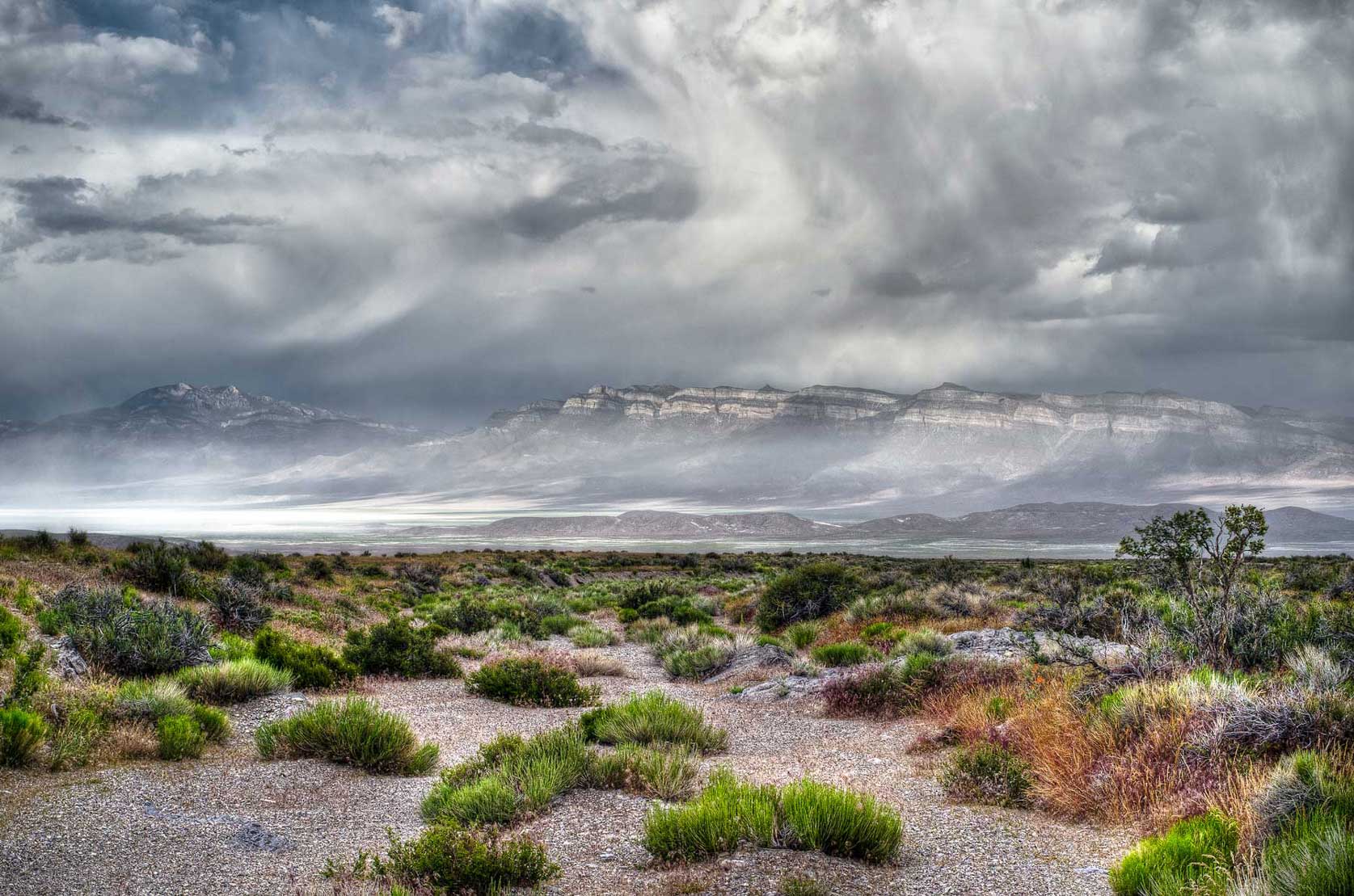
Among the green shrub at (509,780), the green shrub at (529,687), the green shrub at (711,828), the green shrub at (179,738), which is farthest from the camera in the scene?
the green shrub at (529,687)

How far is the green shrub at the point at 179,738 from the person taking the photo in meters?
9.48

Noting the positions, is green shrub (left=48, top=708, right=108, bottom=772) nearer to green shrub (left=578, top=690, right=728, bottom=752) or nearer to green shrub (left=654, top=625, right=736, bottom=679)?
green shrub (left=578, top=690, right=728, bottom=752)

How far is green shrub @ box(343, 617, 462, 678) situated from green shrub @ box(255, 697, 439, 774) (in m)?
7.33

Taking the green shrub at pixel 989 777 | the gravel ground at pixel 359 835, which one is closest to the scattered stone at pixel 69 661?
the gravel ground at pixel 359 835

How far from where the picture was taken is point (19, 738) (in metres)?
8.25

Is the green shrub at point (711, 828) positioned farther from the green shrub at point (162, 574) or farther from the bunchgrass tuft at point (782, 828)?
the green shrub at point (162, 574)

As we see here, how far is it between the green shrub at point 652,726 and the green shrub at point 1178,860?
549cm

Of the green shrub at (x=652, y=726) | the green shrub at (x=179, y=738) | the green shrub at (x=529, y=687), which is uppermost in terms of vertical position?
the green shrub at (x=179, y=738)

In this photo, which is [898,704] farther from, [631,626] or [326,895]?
[631,626]

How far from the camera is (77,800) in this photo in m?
7.46

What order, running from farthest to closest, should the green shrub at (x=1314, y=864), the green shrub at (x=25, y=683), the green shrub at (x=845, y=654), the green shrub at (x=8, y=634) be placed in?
the green shrub at (x=845, y=654)
the green shrub at (x=8, y=634)
the green shrub at (x=25, y=683)
the green shrub at (x=1314, y=864)

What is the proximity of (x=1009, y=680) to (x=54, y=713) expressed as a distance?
1246 centimetres

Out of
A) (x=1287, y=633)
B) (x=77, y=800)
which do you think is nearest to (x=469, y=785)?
(x=77, y=800)

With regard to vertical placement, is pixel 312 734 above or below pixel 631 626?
above
